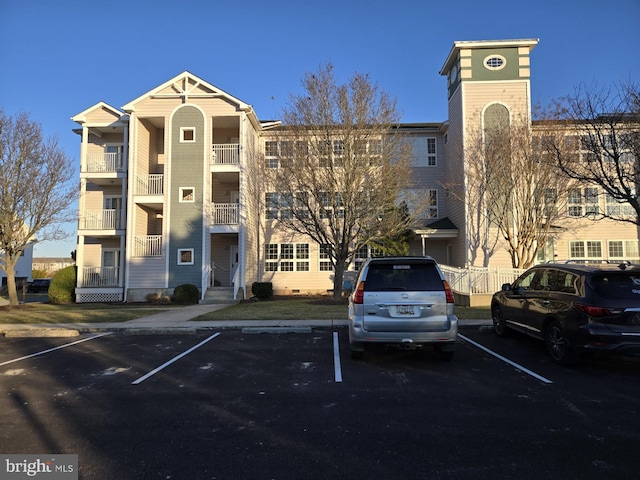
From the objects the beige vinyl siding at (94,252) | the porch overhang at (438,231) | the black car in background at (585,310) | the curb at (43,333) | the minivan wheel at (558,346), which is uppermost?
the porch overhang at (438,231)

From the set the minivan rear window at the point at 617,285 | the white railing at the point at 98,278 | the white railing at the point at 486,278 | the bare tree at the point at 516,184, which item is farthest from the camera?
the white railing at the point at 98,278

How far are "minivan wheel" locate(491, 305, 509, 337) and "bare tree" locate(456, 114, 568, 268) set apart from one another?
8.74 meters

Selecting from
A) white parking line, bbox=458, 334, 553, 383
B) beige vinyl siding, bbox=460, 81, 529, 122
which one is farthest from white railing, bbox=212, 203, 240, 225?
white parking line, bbox=458, 334, 553, 383

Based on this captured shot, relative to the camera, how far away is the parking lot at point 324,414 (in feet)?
11.5

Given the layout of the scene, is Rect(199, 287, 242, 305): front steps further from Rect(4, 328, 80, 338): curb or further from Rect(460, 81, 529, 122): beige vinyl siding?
Rect(460, 81, 529, 122): beige vinyl siding

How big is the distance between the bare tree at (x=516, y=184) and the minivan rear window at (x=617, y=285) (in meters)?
10.4

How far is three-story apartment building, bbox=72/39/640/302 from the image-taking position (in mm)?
21047

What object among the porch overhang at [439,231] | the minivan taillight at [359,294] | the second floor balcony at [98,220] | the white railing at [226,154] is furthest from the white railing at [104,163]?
the minivan taillight at [359,294]

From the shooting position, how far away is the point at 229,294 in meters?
20.4

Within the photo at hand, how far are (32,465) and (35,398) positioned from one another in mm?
2243

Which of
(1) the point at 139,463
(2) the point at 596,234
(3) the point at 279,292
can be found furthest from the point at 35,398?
(2) the point at 596,234

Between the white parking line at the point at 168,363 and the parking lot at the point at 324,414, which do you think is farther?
the white parking line at the point at 168,363

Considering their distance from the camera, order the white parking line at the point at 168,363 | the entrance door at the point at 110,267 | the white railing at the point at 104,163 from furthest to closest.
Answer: the white railing at the point at 104,163
the entrance door at the point at 110,267
the white parking line at the point at 168,363

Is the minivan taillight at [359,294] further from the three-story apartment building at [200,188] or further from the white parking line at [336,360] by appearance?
the three-story apartment building at [200,188]
